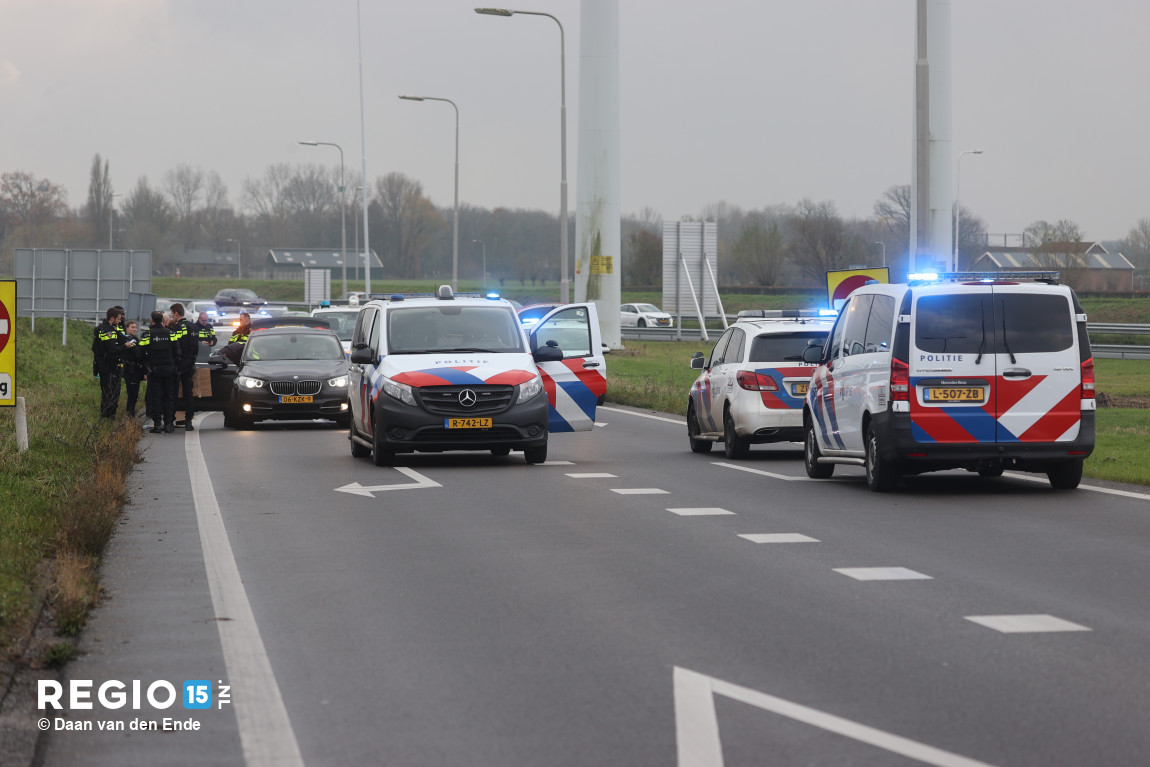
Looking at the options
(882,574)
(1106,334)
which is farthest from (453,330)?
(1106,334)

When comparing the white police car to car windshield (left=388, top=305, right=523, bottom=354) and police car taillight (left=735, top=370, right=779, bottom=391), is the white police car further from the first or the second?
car windshield (left=388, top=305, right=523, bottom=354)

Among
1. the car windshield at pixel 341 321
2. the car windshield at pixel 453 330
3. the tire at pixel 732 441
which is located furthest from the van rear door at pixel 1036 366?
the car windshield at pixel 341 321

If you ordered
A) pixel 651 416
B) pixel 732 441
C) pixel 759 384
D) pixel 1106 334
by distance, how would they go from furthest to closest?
pixel 1106 334 < pixel 651 416 < pixel 732 441 < pixel 759 384

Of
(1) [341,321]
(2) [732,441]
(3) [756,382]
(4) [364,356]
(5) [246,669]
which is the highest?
(1) [341,321]

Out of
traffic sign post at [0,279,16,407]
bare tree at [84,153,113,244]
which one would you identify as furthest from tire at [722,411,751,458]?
bare tree at [84,153,113,244]

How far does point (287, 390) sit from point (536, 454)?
775 centimetres

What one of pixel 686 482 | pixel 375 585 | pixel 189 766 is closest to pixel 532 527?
pixel 375 585

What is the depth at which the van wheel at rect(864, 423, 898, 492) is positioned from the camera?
1442 centimetres

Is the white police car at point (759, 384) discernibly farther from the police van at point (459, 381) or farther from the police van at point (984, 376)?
the police van at point (984, 376)

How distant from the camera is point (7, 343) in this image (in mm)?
16328

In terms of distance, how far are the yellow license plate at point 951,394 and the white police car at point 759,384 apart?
4.24m

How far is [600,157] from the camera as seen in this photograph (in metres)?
44.1

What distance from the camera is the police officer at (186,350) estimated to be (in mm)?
24453

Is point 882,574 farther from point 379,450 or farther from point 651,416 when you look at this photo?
point 651,416
